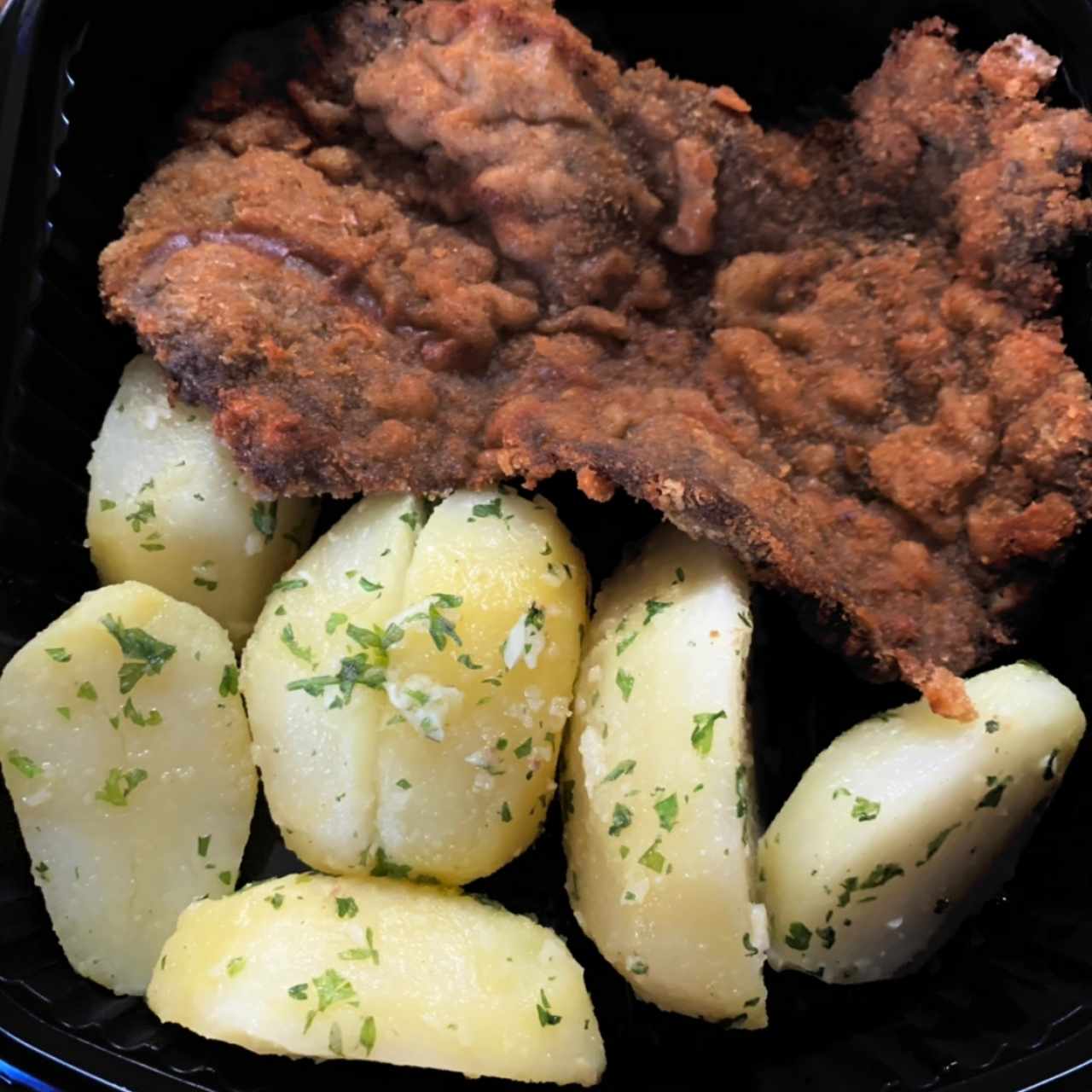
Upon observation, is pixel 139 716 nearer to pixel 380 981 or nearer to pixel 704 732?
pixel 380 981

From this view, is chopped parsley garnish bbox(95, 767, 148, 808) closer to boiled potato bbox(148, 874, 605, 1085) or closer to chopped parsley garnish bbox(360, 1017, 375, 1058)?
boiled potato bbox(148, 874, 605, 1085)

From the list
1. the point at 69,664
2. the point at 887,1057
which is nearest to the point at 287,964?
the point at 69,664

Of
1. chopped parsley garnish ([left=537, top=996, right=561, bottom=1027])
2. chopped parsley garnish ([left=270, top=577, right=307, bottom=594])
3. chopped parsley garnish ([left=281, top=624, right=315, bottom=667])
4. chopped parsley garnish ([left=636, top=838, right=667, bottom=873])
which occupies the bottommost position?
chopped parsley garnish ([left=537, top=996, right=561, bottom=1027])

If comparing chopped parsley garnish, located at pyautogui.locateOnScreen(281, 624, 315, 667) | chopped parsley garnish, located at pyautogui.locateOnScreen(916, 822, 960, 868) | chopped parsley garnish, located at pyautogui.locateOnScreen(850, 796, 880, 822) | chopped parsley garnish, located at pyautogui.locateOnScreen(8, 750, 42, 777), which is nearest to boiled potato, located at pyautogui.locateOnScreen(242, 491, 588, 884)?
chopped parsley garnish, located at pyautogui.locateOnScreen(281, 624, 315, 667)

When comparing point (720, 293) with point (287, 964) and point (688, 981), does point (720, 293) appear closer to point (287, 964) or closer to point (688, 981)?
point (688, 981)

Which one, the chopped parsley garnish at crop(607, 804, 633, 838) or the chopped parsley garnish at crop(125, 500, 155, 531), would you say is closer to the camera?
the chopped parsley garnish at crop(607, 804, 633, 838)

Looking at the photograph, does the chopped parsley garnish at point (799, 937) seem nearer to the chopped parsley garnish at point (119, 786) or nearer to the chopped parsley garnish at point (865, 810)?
the chopped parsley garnish at point (865, 810)
